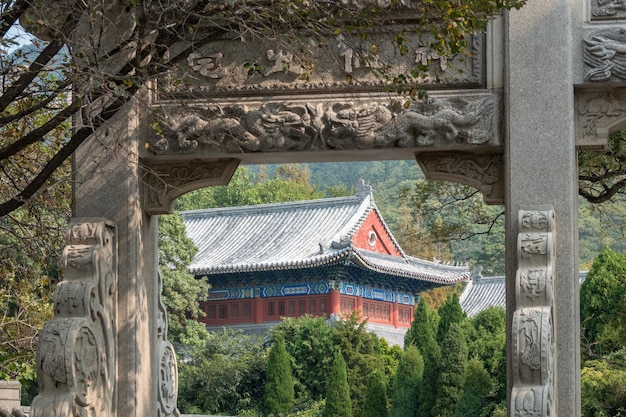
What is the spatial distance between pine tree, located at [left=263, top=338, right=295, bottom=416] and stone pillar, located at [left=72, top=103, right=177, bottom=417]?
14.4 meters

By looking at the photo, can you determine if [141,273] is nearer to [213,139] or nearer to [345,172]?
[213,139]

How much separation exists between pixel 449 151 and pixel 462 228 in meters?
4.23

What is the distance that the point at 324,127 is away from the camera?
6.54 m

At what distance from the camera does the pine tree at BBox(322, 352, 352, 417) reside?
64.2 feet

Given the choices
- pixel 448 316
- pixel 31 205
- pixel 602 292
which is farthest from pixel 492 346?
pixel 31 205

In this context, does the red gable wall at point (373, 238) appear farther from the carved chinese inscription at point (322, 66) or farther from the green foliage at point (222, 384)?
the carved chinese inscription at point (322, 66)

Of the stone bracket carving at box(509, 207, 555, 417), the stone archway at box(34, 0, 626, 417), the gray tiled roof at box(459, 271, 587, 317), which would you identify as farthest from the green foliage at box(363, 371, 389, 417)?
the stone bracket carving at box(509, 207, 555, 417)

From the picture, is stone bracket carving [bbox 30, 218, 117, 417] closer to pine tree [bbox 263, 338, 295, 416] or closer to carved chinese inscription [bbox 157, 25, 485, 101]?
carved chinese inscription [bbox 157, 25, 485, 101]

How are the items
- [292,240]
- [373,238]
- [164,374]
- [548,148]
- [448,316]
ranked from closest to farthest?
[548,148] < [164,374] < [448,316] < [292,240] < [373,238]

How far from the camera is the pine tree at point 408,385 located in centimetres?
1838

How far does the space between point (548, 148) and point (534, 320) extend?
2.89 ft

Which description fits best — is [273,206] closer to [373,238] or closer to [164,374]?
[373,238]

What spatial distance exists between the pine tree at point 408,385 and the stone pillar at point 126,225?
11.8 metres

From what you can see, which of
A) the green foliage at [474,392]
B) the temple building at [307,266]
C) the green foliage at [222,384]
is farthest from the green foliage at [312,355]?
the green foliage at [474,392]
